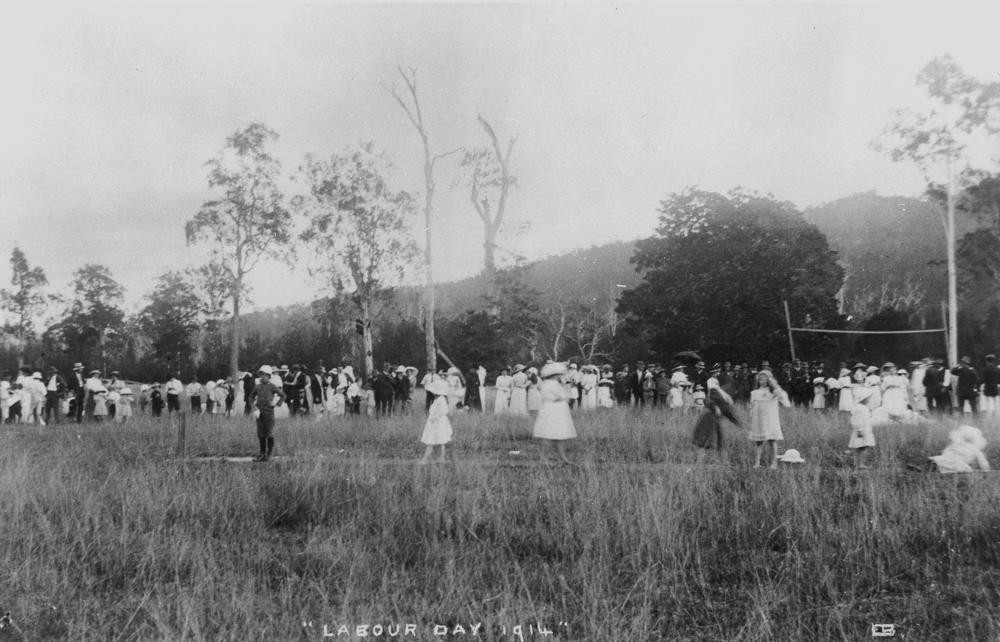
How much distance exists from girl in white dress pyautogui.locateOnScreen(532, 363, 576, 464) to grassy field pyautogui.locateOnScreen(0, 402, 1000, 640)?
136 centimetres

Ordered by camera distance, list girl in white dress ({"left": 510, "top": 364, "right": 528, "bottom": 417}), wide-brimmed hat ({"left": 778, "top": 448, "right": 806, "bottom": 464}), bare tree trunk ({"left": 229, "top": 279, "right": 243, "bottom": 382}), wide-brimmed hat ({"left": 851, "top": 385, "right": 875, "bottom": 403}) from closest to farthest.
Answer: wide-brimmed hat ({"left": 851, "top": 385, "right": 875, "bottom": 403}), wide-brimmed hat ({"left": 778, "top": 448, "right": 806, "bottom": 464}), girl in white dress ({"left": 510, "top": 364, "right": 528, "bottom": 417}), bare tree trunk ({"left": 229, "top": 279, "right": 243, "bottom": 382})

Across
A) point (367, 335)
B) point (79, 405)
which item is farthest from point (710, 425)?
point (367, 335)

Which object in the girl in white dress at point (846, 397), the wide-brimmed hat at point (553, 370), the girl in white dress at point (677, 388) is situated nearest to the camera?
the wide-brimmed hat at point (553, 370)

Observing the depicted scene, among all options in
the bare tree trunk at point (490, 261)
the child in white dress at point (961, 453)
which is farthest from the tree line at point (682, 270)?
the child in white dress at point (961, 453)

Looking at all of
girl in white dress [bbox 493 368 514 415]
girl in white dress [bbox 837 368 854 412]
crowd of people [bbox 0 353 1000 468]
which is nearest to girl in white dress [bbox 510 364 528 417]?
crowd of people [bbox 0 353 1000 468]

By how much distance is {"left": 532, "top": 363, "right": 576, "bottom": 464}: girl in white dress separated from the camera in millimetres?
11602

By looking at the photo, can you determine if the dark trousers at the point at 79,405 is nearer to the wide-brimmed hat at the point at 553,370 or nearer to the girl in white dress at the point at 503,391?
the girl in white dress at the point at 503,391

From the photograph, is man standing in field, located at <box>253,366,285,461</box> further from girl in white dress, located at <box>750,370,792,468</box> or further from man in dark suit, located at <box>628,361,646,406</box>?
man in dark suit, located at <box>628,361,646,406</box>

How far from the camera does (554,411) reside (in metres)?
11.7

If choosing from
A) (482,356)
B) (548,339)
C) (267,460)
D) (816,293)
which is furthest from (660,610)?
(548,339)

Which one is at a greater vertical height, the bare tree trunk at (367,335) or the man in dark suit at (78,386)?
the bare tree trunk at (367,335)

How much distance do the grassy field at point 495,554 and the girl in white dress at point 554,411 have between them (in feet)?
4.45

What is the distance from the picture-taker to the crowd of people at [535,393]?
40.3 feet

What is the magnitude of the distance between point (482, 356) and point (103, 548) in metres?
22.8
